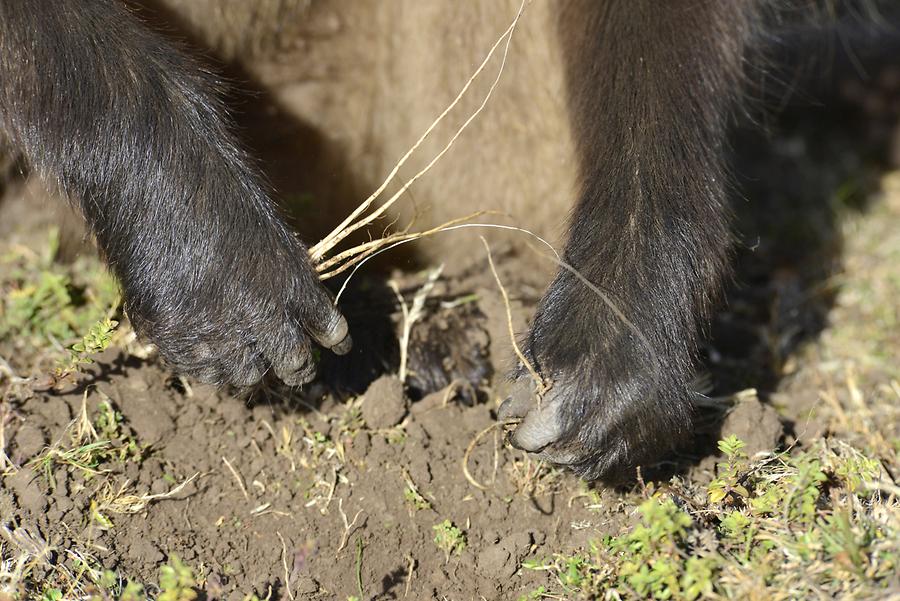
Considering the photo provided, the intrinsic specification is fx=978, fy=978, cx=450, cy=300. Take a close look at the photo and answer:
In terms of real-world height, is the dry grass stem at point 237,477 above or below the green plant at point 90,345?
below

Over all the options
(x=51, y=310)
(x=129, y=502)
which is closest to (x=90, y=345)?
(x=129, y=502)

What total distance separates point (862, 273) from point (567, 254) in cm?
210

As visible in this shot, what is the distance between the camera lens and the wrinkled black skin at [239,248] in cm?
212

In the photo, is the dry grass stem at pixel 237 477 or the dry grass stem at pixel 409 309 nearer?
the dry grass stem at pixel 237 477

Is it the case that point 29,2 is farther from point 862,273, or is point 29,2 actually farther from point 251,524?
point 862,273

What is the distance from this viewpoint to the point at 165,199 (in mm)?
2191

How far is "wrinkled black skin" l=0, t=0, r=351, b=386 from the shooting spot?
216 centimetres

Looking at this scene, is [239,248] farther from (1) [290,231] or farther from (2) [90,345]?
(2) [90,345]

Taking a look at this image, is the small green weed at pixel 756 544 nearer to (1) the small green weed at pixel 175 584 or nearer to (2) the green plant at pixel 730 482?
(2) the green plant at pixel 730 482

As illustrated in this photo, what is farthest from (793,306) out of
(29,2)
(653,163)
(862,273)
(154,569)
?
(29,2)

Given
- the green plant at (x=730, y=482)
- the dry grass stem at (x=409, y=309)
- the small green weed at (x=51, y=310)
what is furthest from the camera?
the small green weed at (x=51, y=310)

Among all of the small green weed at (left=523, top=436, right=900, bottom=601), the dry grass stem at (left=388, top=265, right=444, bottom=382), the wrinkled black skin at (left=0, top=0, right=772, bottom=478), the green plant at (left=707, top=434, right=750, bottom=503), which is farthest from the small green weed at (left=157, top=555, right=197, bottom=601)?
the green plant at (left=707, top=434, right=750, bottom=503)

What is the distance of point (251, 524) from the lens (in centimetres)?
225

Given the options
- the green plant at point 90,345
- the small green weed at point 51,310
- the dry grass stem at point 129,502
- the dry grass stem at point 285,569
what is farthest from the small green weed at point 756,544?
the small green weed at point 51,310
